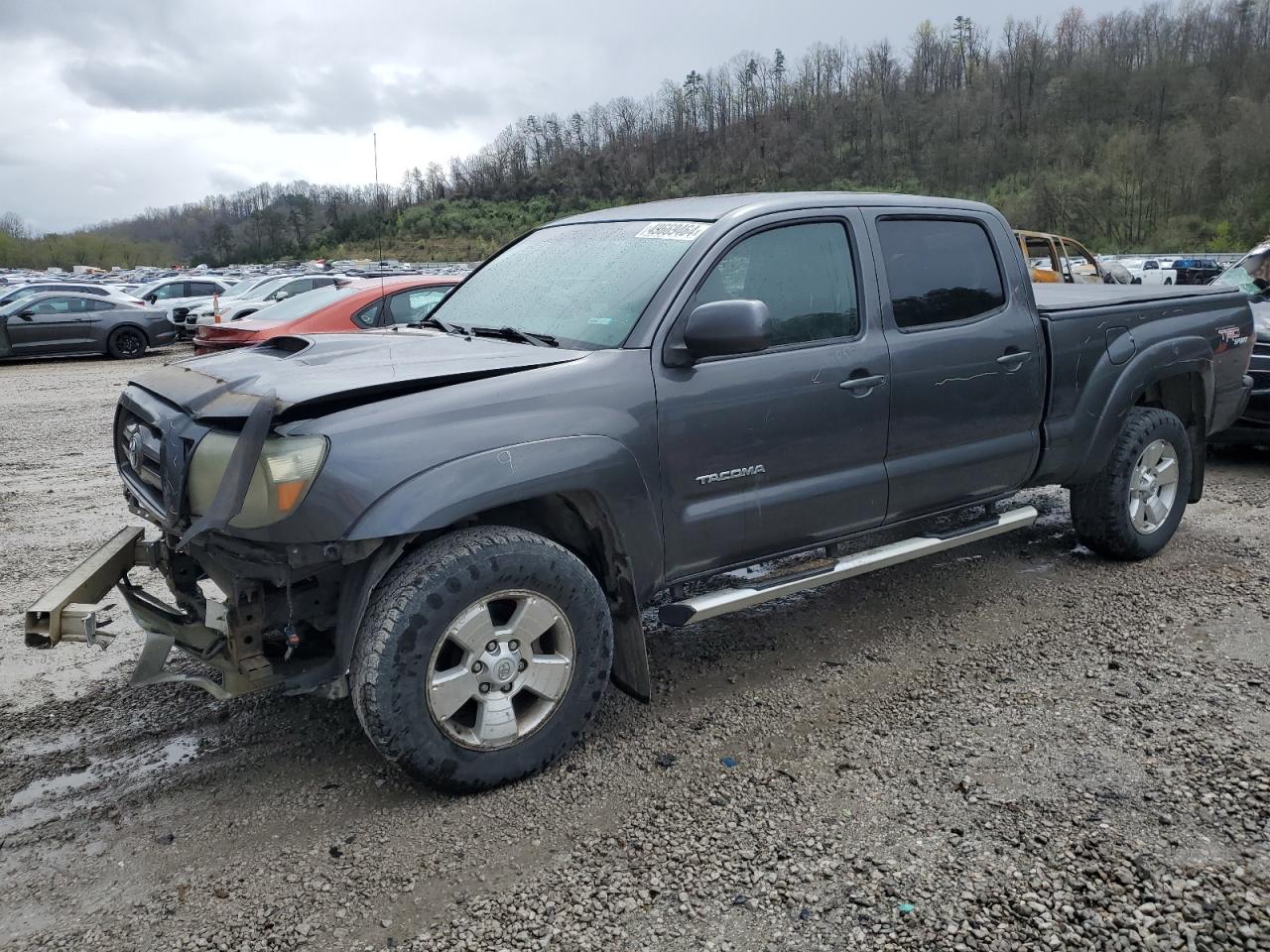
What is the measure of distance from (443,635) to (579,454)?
0.72 metres

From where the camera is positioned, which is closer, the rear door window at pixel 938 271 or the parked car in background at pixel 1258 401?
the rear door window at pixel 938 271

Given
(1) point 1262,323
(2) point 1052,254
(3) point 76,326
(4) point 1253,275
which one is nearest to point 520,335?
(1) point 1262,323

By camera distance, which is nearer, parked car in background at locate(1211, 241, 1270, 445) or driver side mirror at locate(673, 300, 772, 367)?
driver side mirror at locate(673, 300, 772, 367)

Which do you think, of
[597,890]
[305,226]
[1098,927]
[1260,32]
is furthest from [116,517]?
[1260,32]

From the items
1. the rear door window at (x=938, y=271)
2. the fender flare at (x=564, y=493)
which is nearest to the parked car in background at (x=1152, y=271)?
the rear door window at (x=938, y=271)

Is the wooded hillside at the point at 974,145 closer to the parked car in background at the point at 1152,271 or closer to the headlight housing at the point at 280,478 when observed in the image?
the parked car in background at the point at 1152,271

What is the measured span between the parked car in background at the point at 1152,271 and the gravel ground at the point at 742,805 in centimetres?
2624

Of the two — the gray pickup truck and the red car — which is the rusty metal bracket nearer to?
the gray pickup truck

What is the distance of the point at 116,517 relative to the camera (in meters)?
6.76

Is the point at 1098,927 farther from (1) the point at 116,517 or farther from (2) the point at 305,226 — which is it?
(2) the point at 305,226

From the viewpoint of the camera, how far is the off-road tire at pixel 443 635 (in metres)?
3.01

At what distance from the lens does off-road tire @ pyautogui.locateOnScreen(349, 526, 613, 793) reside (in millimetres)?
3008

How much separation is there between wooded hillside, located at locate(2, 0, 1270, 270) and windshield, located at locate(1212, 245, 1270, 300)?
178ft

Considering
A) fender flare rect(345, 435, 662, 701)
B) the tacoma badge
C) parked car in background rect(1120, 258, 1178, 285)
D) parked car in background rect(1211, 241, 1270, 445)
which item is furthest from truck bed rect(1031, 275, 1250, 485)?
parked car in background rect(1120, 258, 1178, 285)
